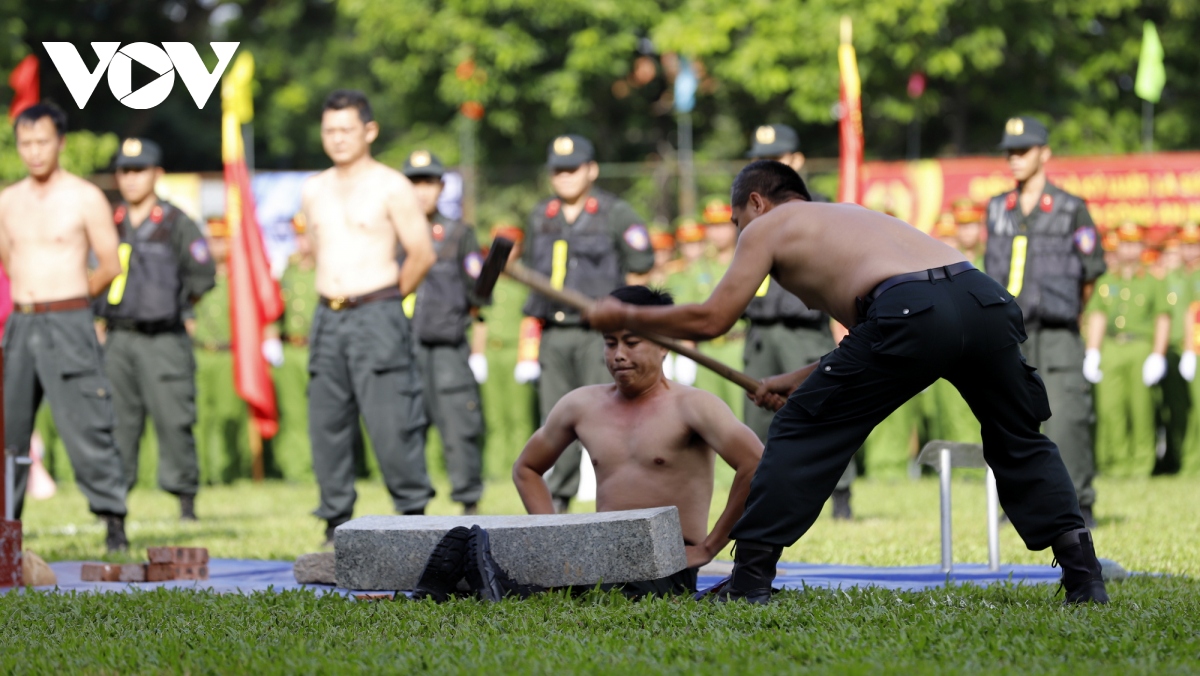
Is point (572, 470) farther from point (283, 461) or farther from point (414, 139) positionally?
point (414, 139)

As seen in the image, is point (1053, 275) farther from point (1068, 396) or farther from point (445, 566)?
point (445, 566)

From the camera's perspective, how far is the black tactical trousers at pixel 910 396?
5.29 meters

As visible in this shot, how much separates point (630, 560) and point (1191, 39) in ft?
77.2

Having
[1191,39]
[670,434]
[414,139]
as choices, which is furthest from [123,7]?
[670,434]

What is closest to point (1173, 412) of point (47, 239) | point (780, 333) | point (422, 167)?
point (780, 333)

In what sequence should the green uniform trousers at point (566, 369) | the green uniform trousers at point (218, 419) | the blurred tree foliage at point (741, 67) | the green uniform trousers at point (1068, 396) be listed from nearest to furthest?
the green uniform trousers at point (1068, 396) → the green uniform trousers at point (566, 369) → the green uniform trousers at point (218, 419) → the blurred tree foliage at point (741, 67)

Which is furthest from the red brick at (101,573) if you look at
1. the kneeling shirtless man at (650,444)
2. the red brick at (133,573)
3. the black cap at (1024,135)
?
the black cap at (1024,135)

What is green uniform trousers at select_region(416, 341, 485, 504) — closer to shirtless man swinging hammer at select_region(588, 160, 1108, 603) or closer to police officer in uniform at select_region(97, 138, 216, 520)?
police officer in uniform at select_region(97, 138, 216, 520)

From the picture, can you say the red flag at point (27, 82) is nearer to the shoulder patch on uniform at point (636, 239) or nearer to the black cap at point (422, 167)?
the black cap at point (422, 167)

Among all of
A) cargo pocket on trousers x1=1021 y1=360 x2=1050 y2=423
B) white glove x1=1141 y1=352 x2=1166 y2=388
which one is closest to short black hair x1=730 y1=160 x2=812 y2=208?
cargo pocket on trousers x1=1021 y1=360 x2=1050 y2=423

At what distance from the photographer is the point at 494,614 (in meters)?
5.36

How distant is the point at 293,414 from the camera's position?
47.7 feet

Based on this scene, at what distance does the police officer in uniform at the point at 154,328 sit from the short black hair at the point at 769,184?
643cm

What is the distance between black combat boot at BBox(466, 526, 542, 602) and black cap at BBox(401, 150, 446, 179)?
586 centimetres
